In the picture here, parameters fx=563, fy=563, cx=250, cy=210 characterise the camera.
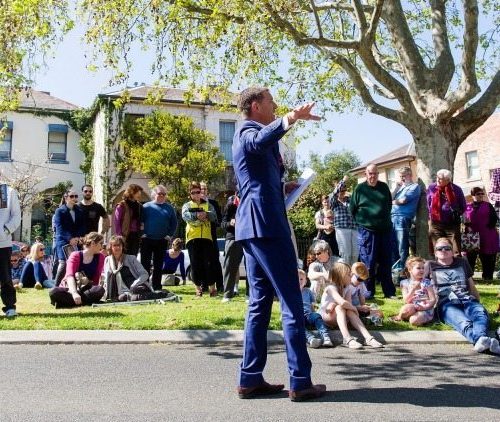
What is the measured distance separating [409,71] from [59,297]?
25.8 feet

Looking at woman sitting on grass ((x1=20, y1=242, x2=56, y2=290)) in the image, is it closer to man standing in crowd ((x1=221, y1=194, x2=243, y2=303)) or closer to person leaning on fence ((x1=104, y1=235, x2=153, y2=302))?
person leaning on fence ((x1=104, y1=235, x2=153, y2=302))

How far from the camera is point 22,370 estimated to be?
190 inches

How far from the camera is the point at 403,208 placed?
10531 mm

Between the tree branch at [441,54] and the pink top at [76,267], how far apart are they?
7.03 metres

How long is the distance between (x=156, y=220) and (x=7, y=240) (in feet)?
9.13

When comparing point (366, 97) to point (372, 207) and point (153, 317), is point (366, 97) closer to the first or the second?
point (372, 207)

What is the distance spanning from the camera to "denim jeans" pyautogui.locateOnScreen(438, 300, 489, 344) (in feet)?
19.3

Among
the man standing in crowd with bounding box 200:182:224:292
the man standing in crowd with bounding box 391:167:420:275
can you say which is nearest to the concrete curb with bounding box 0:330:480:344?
the man standing in crowd with bounding box 200:182:224:292

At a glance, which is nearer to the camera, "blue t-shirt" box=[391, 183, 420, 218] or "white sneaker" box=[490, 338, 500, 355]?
"white sneaker" box=[490, 338, 500, 355]

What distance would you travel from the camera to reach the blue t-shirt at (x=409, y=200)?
10.5 meters

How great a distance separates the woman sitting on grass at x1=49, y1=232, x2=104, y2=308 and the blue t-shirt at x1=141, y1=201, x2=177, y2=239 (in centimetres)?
122

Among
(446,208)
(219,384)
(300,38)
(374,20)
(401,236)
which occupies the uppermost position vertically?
(374,20)

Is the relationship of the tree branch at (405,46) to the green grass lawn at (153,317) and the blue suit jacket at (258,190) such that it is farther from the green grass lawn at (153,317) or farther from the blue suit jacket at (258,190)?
→ the blue suit jacket at (258,190)

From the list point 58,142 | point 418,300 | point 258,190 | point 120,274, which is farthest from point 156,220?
point 58,142
